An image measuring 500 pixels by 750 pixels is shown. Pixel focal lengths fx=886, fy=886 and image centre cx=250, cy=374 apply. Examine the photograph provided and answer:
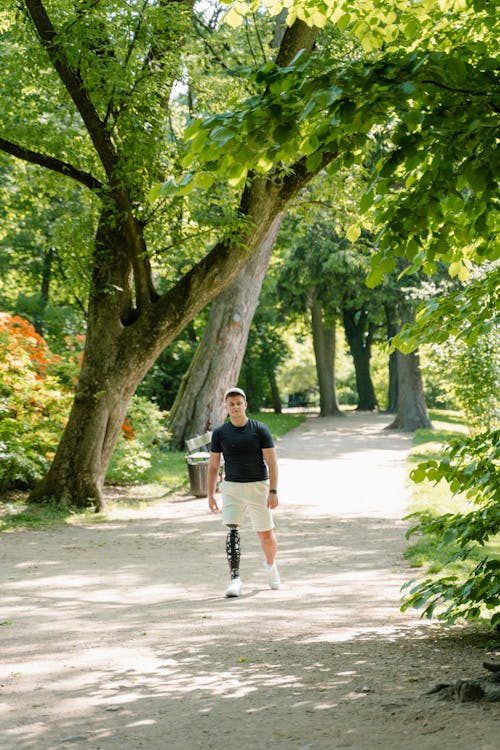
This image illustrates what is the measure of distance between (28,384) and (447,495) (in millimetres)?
7689

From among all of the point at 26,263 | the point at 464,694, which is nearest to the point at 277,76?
the point at 464,694

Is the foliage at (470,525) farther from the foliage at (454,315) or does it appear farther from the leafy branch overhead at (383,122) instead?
the leafy branch overhead at (383,122)

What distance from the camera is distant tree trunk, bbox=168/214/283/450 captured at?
765 inches

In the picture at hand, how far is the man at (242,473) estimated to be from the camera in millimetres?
8281

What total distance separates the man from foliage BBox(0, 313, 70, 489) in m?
7.33

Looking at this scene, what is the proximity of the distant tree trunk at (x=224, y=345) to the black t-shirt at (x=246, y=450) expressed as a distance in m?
10.5

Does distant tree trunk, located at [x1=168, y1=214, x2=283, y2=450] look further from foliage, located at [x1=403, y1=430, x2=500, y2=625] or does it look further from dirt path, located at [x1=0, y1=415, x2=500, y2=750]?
foliage, located at [x1=403, y1=430, x2=500, y2=625]

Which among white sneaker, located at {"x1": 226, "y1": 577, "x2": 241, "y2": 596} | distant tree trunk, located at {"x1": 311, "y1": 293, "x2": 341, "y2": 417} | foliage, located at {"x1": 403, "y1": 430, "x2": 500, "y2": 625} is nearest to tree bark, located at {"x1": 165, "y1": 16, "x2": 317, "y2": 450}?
white sneaker, located at {"x1": 226, "y1": 577, "x2": 241, "y2": 596}

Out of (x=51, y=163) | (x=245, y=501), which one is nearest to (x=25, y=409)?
(x=51, y=163)

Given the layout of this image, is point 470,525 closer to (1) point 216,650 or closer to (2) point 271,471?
(1) point 216,650

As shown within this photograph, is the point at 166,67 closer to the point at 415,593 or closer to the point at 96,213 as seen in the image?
the point at 96,213

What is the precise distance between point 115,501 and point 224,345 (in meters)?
5.14

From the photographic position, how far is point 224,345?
19641 millimetres

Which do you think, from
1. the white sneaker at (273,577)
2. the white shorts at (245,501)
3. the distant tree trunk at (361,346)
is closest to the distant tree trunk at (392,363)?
the distant tree trunk at (361,346)
